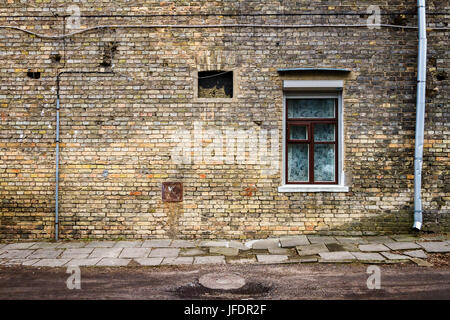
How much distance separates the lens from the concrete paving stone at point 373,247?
5621 mm

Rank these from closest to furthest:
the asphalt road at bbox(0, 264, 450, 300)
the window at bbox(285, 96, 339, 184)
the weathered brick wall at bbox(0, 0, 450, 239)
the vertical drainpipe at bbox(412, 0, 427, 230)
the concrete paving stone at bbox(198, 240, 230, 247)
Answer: the asphalt road at bbox(0, 264, 450, 300)
the concrete paving stone at bbox(198, 240, 230, 247)
the vertical drainpipe at bbox(412, 0, 427, 230)
the weathered brick wall at bbox(0, 0, 450, 239)
the window at bbox(285, 96, 339, 184)

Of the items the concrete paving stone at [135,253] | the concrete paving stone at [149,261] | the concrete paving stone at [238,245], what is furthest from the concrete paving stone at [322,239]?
the concrete paving stone at [135,253]

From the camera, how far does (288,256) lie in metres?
5.45

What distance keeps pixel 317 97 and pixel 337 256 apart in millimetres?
3273

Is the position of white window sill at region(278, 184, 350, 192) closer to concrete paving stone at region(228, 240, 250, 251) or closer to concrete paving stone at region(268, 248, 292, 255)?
concrete paving stone at region(268, 248, 292, 255)

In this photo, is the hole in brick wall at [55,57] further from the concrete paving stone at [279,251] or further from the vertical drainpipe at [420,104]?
the vertical drainpipe at [420,104]

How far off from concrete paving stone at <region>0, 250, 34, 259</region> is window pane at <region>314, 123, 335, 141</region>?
603 cm

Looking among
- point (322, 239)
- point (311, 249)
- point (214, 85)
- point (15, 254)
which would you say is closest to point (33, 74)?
point (15, 254)

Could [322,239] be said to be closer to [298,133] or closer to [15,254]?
[298,133]

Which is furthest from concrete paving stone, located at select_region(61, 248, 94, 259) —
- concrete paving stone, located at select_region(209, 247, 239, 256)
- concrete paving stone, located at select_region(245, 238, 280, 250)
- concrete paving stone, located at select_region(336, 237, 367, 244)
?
concrete paving stone, located at select_region(336, 237, 367, 244)

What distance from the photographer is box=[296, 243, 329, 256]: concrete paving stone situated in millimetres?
5492

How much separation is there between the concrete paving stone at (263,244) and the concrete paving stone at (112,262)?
89.0 inches
